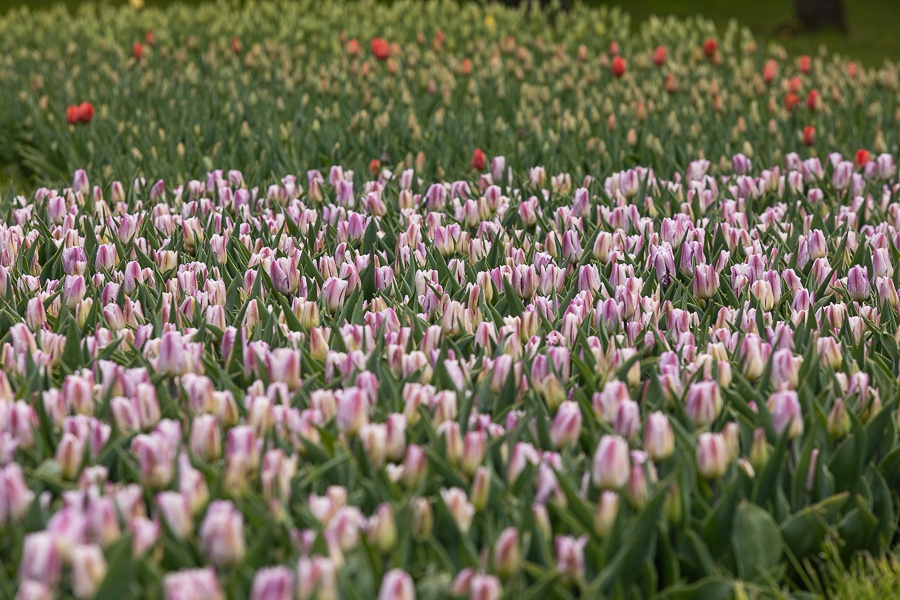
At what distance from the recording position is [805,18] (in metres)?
17.4

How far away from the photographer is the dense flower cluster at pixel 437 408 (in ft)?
6.97

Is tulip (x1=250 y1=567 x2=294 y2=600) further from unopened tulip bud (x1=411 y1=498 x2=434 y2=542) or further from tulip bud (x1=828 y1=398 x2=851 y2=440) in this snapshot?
tulip bud (x1=828 y1=398 x2=851 y2=440)

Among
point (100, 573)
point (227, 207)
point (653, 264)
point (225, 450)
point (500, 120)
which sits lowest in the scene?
point (100, 573)

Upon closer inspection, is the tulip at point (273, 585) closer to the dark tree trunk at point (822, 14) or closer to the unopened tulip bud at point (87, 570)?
the unopened tulip bud at point (87, 570)

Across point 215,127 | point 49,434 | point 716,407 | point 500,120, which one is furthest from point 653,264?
point 215,127

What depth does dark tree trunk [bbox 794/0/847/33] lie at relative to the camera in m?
17.1

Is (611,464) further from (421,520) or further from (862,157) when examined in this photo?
(862,157)

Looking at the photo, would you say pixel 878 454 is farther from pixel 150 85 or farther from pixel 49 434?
pixel 150 85

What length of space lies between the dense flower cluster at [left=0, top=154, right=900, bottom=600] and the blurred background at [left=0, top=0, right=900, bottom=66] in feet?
30.5

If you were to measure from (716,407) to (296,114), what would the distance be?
5029mm

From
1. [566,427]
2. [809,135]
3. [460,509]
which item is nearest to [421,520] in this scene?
[460,509]

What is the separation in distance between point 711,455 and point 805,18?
16589 millimetres

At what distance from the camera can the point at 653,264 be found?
3.85 m

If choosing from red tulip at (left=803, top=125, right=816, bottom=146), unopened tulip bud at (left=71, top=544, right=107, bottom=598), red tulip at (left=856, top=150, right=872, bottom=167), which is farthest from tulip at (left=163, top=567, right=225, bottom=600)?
red tulip at (left=803, top=125, right=816, bottom=146)
